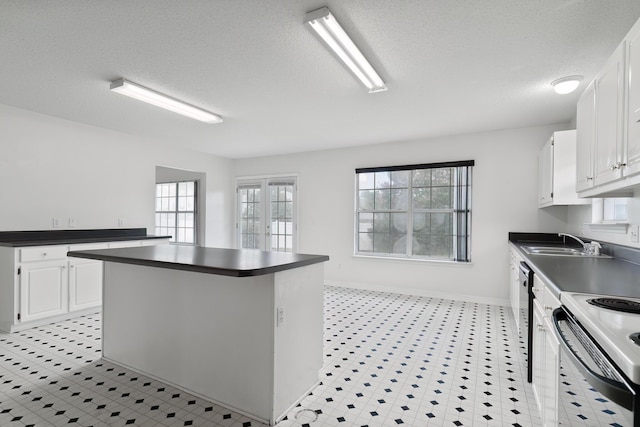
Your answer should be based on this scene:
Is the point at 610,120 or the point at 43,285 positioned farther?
the point at 43,285

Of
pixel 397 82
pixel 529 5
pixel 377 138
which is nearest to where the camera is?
pixel 529 5

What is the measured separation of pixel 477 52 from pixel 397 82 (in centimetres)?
73

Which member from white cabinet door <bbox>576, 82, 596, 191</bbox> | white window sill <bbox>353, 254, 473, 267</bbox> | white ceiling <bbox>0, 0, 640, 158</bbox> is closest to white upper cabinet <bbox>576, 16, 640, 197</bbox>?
white cabinet door <bbox>576, 82, 596, 191</bbox>

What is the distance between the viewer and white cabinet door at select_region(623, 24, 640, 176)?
1.47 metres

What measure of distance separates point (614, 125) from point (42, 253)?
517cm

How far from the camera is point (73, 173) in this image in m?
4.46

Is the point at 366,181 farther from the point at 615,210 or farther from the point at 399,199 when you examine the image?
A: the point at 615,210

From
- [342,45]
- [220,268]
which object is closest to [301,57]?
[342,45]

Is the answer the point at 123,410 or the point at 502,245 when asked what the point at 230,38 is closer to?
the point at 123,410

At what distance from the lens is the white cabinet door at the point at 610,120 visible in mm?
1657

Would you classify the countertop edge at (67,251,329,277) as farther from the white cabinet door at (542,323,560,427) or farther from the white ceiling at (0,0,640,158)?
the white ceiling at (0,0,640,158)

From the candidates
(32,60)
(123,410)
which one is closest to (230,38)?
(32,60)

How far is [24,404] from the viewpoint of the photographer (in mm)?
2180

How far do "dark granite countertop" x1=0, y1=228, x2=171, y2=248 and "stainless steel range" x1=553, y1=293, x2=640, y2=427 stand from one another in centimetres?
472
